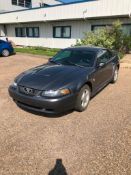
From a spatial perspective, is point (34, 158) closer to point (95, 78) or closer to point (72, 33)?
point (95, 78)

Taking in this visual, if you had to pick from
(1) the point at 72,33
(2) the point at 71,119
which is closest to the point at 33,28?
(1) the point at 72,33

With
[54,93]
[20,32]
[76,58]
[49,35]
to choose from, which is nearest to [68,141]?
[54,93]

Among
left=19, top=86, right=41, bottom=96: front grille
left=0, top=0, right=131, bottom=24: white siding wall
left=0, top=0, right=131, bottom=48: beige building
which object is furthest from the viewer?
left=0, top=0, right=131, bottom=48: beige building

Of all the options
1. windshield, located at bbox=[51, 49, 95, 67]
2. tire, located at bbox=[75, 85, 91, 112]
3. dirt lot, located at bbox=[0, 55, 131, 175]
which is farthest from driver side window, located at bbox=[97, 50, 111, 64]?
dirt lot, located at bbox=[0, 55, 131, 175]

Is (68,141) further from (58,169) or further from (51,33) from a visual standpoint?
(51,33)

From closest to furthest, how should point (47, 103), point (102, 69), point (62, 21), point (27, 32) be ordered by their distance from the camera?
point (47, 103)
point (102, 69)
point (62, 21)
point (27, 32)

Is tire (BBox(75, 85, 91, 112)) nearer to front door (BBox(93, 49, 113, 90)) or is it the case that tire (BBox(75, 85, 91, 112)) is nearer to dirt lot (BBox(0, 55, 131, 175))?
dirt lot (BBox(0, 55, 131, 175))

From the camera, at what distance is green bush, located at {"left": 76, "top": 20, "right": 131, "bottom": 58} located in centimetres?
1333

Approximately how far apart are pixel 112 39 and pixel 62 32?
7106 mm

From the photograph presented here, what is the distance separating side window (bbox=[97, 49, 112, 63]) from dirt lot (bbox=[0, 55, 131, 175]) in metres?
1.41

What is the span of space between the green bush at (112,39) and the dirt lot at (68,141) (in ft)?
27.8

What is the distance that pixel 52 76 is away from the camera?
4855 millimetres

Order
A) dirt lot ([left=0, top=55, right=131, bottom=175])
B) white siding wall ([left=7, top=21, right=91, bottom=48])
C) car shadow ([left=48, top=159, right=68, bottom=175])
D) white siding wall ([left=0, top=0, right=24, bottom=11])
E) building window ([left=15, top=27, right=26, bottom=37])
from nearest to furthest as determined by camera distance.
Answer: car shadow ([left=48, top=159, right=68, bottom=175]) < dirt lot ([left=0, top=55, right=131, bottom=175]) < white siding wall ([left=7, top=21, right=91, bottom=48]) < building window ([left=15, top=27, right=26, bottom=37]) < white siding wall ([left=0, top=0, right=24, bottom=11])

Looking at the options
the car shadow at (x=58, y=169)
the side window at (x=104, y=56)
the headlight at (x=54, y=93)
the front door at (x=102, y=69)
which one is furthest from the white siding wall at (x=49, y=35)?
the car shadow at (x=58, y=169)
